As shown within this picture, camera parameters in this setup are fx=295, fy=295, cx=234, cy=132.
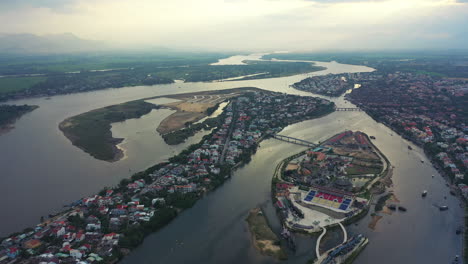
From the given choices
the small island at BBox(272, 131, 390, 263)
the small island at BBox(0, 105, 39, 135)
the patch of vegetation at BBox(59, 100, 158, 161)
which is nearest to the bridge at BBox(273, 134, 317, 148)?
the small island at BBox(272, 131, 390, 263)

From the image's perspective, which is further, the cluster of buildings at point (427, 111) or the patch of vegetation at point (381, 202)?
the cluster of buildings at point (427, 111)

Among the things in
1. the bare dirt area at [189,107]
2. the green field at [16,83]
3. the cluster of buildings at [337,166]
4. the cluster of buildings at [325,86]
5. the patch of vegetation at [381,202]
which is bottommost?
the patch of vegetation at [381,202]

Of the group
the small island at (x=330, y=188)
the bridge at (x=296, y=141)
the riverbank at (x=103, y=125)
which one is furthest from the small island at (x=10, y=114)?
the small island at (x=330, y=188)

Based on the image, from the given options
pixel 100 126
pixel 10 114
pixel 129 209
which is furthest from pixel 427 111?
pixel 10 114

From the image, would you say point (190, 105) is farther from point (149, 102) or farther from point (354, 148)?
point (354, 148)

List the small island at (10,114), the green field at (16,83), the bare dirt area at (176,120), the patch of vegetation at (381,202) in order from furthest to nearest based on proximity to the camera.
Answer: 1. the green field at (16,83)
2. the small island at (10,114)
3. the bare dirt area at (176,120)
4. the patch of vegetation at (381,202)

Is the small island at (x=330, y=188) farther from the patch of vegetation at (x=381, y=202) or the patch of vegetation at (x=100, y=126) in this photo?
the patch of vegetation at (x=100, y=126)

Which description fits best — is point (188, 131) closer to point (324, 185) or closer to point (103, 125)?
point (103, 125)
